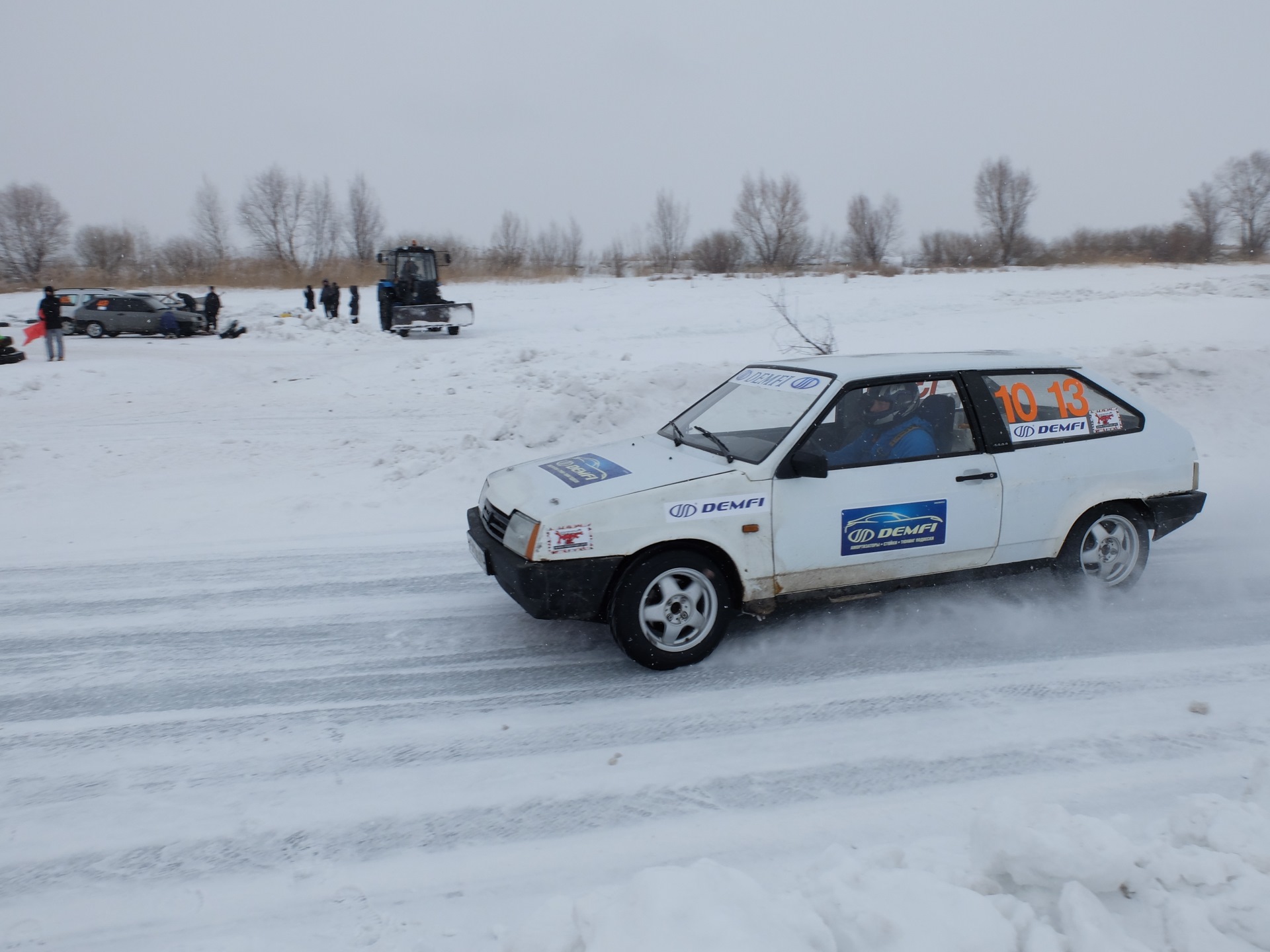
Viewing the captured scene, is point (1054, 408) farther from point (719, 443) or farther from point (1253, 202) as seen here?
point (1253, 202)

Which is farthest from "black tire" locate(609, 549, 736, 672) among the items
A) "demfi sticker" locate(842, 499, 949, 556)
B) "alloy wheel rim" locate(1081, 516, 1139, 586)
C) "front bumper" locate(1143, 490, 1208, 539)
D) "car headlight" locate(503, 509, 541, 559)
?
"front bumper" locate(1143, 490, 1208, 539)

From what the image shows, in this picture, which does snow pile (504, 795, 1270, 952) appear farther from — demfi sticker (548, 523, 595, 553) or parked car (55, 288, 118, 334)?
parked car (55, 288, 118, 334)

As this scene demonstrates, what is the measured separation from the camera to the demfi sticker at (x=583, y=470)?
473 centimetres

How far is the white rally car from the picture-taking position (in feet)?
14.5

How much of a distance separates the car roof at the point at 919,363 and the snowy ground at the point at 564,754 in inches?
57.2

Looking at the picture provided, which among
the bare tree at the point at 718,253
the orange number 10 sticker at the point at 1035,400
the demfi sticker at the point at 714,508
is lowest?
the demfi sticker at the point at 714,508

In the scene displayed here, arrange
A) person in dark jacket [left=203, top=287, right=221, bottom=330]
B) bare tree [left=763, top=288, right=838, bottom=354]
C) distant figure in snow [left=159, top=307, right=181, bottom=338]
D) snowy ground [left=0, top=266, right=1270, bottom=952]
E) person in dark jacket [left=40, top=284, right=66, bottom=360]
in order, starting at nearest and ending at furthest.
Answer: snowy ground [left=0, top=266, right=1270, bottom=952]
bare tree [left=763, top=288, right=838, bottom=354]
person in dark jacket [left=40, top=284, right=66, bottom=360]
distant figure in snow [left=159, top=307, right=181, bottom=338]
person in dark jacket [left=203, top=287, right=221, bottom=330]

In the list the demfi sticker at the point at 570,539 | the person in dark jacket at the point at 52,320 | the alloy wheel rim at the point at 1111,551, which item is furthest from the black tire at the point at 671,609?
the person in dark jacket at the point at 52,320

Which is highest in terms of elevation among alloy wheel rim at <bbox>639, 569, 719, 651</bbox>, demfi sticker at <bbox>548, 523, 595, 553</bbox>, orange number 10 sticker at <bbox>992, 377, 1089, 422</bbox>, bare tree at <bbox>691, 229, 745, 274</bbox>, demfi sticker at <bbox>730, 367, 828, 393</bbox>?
bare tree at <bbox>691, 229, 745, 274</bbox>

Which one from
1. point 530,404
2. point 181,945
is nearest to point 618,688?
point 181,945

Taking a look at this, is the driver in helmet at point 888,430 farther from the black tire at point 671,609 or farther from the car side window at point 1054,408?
the black tire at point 671,609

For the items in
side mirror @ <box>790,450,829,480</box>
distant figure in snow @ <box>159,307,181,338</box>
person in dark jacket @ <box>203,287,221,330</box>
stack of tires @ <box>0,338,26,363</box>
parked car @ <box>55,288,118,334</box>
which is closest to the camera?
side mirror @ <box>790,450,829,480</box>

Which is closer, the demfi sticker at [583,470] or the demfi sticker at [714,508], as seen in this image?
the demfi sticker at [714,508]

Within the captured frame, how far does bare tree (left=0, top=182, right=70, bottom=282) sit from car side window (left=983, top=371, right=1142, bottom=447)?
78.2 meters
